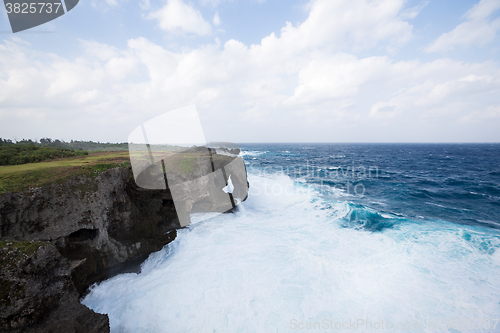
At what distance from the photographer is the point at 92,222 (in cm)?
909

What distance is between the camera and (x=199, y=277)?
353 inches

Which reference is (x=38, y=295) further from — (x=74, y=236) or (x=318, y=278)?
(x=318, y=278)

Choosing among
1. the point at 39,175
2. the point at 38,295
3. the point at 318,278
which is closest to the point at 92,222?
the point at 39,175

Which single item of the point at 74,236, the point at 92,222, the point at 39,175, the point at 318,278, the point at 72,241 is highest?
the point at 39,175

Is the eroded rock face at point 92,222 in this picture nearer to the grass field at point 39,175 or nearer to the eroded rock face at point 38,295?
the grass field at point 39,175

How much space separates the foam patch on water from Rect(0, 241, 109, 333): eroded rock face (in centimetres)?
244

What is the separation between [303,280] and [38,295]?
881cm

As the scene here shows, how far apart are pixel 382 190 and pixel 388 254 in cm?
1645

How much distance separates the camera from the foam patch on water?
711 centimetres

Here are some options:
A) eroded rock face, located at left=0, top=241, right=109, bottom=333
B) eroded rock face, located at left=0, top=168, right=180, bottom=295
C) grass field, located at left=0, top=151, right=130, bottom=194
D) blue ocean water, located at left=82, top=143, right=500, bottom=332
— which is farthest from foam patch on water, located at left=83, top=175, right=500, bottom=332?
grass field, located at left=0, top=151, right=130, bottom=194

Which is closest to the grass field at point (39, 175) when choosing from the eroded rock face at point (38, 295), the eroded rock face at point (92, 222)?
the eroded rock face at point (92, 222)

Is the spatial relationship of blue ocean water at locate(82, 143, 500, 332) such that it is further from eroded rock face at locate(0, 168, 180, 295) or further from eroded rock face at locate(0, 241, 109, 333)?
eroded rock face at locate(0, 241, 109, 333)

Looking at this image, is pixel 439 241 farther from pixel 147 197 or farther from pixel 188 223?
pixel 147 197

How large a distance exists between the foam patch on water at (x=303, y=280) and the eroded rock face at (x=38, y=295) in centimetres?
244
